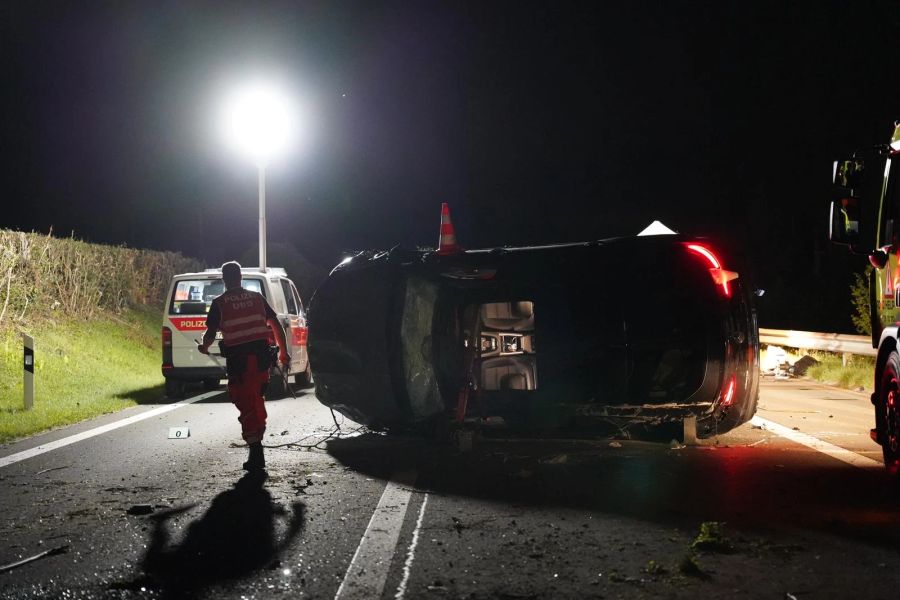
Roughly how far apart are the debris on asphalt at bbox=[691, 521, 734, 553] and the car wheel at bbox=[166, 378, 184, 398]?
34.6 ft

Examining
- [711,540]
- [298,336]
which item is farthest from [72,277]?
[711,540]

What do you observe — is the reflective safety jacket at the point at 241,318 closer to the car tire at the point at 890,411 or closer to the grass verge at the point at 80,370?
the grass verge at the point at 80,370

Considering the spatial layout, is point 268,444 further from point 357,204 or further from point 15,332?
point 357,204

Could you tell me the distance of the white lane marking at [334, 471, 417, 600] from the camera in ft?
13.7

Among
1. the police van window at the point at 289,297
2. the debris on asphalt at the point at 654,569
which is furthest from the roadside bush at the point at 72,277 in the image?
the debris on asphalt at the point at 654,569

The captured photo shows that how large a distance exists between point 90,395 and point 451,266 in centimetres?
840

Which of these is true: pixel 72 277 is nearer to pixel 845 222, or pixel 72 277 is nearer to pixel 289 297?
pixel 289 297

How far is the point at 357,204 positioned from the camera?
71.4 meters

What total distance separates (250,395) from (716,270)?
3818mm

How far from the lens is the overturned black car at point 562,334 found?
7.23 m

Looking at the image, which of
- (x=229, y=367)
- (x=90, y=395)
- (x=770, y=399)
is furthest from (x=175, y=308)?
(x=770, y=399)

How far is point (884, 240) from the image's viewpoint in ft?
21.2

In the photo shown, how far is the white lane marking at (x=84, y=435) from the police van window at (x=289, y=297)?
249 centimetres

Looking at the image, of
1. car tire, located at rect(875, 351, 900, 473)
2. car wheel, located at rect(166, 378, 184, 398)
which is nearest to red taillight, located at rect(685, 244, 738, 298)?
car tire, located at rect(875, 351, 900, 473)
